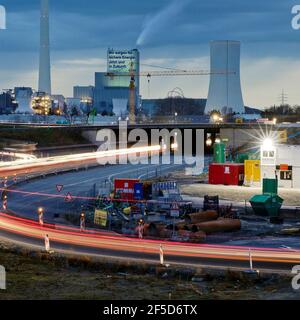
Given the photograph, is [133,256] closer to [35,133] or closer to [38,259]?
[38,259]

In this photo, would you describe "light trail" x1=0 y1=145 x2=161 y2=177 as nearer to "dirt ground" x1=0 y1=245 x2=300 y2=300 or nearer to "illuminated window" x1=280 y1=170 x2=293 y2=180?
"illuminated window" x1=280 y1=170 x2=293 y2=180

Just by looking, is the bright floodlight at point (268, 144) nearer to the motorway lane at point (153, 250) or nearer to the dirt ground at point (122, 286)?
the motorway lane at point (153, 250)

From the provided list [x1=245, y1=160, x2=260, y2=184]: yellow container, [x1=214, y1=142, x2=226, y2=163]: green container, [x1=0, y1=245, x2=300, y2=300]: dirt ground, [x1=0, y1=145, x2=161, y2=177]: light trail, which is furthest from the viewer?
[x1=214, y1=142, x2=226, y2=163]: green container

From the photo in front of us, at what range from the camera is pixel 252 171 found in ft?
195

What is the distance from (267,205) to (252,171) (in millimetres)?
17337

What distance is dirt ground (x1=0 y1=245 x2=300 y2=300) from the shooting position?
21281 millimetres

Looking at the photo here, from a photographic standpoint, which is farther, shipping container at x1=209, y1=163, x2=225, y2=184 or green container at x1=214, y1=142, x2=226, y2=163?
green container at x1=214, y1=142, x2=226, y2=163

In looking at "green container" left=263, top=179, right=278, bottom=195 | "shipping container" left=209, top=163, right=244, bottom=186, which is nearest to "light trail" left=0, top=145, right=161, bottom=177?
"shipping container" left=209, top=163, right=244, bottom=186

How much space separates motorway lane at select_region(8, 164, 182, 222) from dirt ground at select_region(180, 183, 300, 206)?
8129mm

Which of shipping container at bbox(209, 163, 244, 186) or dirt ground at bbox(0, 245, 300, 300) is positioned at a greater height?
shipping container at bbox(209, 163, 244, 186)

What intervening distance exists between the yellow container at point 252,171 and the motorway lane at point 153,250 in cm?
2777

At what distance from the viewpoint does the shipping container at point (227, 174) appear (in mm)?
60625

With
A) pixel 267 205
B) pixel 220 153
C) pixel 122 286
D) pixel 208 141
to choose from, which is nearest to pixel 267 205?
pixel 267 205

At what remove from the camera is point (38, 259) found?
2858cm
